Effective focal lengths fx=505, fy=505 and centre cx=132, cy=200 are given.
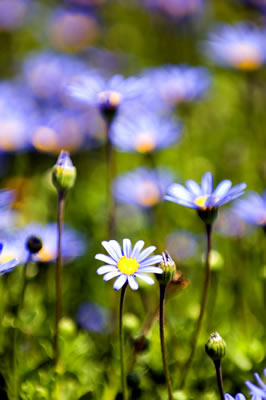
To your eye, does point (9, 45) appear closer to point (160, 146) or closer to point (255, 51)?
point (255, 51)

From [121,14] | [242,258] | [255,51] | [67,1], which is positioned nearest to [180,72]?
[255,51]

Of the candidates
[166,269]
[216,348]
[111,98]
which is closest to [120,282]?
[166,269]

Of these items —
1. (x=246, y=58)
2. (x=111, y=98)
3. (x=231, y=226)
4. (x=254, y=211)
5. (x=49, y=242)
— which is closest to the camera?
(x=254, y=211)

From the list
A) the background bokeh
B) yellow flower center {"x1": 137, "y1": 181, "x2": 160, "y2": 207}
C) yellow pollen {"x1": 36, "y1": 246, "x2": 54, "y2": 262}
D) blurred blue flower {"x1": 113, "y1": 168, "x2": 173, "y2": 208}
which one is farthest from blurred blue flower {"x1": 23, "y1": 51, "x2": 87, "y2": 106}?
yellow pollen {"x1": 36, "y1": 246, "x2": 54, "y2": 262}

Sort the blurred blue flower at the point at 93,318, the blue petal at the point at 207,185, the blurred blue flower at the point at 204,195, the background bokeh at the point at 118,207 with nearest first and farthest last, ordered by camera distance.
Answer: the blurred blue flower at the point at 204,195
the blue petal at the point at 207,185
the background bokeh at the point at 118,207
the blurred blue flower at the point at 93,318

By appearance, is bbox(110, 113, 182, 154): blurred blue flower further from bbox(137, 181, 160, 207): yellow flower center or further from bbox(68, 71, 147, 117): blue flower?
bbox(68, 71, 147, 117): blue flower

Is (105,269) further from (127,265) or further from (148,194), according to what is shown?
(148,194)

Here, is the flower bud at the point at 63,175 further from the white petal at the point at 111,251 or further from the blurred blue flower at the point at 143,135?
the blurred blue flower at the point at 143,135

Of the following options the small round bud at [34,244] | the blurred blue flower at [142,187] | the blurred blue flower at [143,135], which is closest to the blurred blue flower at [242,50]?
the blurred blue flower at [143,135]
